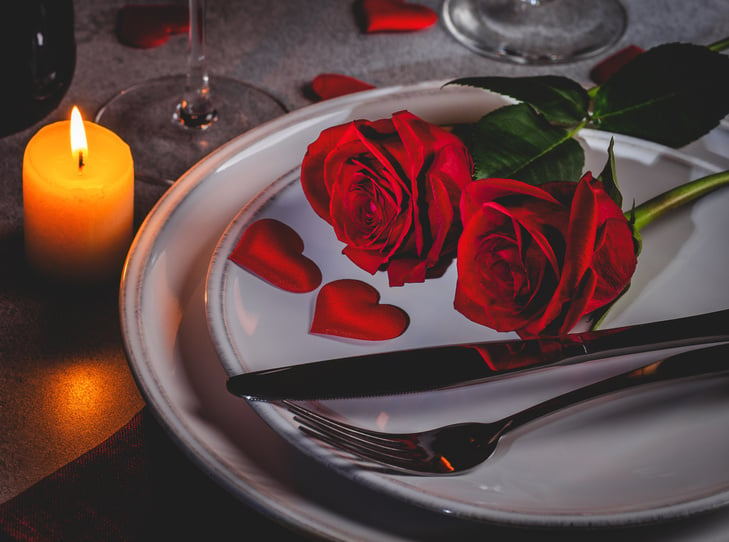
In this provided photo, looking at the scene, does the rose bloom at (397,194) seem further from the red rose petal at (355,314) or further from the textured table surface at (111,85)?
the textured table surface at (111,85)

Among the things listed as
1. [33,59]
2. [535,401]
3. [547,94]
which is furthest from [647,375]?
[33,59]

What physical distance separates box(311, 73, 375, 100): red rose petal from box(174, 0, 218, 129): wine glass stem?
0.24 feet

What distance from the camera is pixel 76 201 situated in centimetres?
43

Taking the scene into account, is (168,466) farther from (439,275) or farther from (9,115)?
(9,115)

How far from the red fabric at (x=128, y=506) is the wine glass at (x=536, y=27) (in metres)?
0.43

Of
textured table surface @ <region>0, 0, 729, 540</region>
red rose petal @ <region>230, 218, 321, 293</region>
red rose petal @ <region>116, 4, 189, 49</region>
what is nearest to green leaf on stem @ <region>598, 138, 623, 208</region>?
red rose petal @ <region>230, 218, 321, 293</region>

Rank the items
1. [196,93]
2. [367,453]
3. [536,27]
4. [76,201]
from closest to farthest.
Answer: [367,453], [76,201], [196,93], [536,27]

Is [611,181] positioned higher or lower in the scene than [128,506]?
higher

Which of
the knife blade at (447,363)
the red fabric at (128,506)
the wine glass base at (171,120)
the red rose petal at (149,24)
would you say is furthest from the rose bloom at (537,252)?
the red rose petal at (149,24)

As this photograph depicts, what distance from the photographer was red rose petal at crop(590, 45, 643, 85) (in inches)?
25.6

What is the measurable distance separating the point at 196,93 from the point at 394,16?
0.58 feet

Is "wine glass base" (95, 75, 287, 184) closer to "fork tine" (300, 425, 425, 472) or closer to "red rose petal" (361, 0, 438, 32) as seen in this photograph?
"red rose petal" (361, 0, 438, 32)

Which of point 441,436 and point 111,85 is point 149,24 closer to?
point 111,85

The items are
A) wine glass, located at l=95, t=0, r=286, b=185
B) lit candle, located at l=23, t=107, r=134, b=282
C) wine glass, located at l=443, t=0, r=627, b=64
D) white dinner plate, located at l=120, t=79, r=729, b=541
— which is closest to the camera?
white dinner plate, located at l=120, t=79, r=729, b=541
